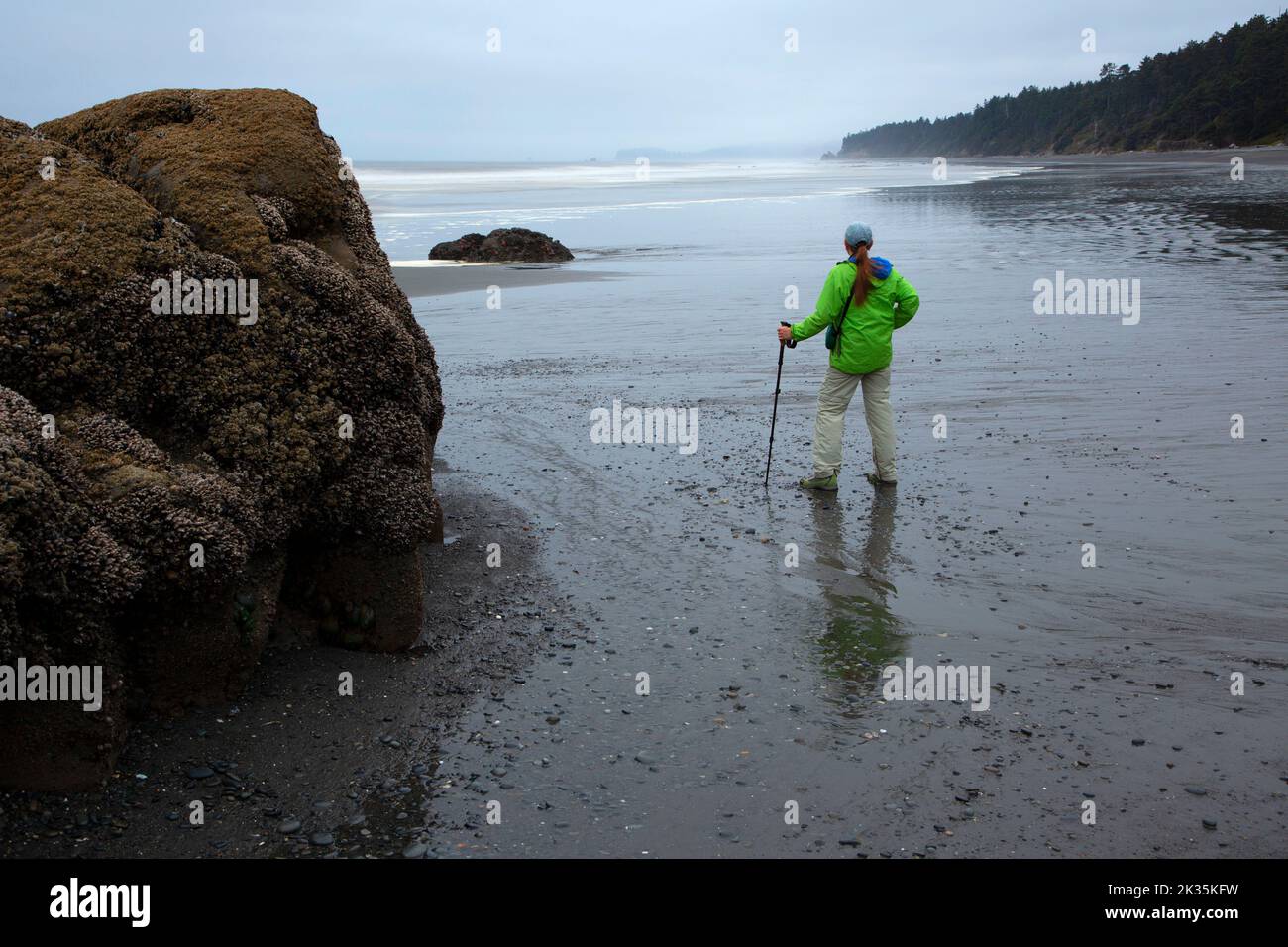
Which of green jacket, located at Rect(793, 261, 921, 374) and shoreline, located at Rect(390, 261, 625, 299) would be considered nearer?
green jacket, located at Rect(793, 261, 921, 374)

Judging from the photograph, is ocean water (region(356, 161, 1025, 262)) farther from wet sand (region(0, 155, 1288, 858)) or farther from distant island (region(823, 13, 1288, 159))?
distant island (region(823, 13, 1288, 159))

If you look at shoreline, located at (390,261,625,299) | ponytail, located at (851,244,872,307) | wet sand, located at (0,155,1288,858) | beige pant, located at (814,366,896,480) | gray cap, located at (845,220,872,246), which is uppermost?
shoreline, located at (390,261,625,299)

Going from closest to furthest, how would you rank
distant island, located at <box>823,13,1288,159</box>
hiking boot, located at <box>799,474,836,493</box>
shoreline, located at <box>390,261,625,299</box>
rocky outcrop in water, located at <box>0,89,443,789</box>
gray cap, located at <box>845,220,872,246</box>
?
rocky outcrop in water, located at <box>0,89,443,789</box> → gray cap, located at <box>845,220,872,246</box> → hiking boot, located at <box>799,474,836,493</box> → shoreline, located at <box>390,261,625,299</box> → distant island, located at <box>823,13,1288,159</box>

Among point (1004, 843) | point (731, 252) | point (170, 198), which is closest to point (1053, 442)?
point (1004, 843)

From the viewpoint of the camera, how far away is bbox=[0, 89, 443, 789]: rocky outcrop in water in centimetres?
440

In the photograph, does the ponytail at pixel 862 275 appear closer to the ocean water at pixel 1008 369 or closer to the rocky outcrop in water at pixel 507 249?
the ocean water at pixel 1008 369

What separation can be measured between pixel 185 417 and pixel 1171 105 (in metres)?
122

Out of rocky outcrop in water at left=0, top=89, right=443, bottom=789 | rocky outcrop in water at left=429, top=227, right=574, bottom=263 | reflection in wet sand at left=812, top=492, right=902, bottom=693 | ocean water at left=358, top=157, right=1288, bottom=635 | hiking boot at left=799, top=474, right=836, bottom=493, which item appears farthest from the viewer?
rocky outcrop in water at left=429, top=227, right=574, bottom=263

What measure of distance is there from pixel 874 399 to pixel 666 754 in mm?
5019

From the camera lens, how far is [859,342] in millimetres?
9148

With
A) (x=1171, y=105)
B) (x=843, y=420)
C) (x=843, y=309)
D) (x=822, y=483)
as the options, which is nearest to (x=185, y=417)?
(x=822, y=483)

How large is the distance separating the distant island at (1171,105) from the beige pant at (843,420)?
3678 inches

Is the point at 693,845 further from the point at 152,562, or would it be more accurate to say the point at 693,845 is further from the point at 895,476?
the point at 895,476

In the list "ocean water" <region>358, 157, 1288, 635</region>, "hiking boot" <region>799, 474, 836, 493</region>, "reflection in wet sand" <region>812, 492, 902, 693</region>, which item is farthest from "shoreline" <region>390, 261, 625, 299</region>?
"reflection in wet sand" <region>812, 492, 902, 693</region>
